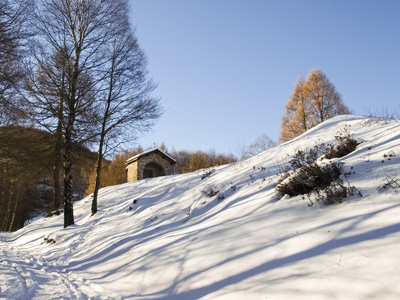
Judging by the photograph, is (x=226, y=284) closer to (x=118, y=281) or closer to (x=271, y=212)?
(x=271, y=212)

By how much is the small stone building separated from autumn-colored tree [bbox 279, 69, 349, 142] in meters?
11.2

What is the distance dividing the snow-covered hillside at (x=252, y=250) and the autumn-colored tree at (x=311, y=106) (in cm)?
1633

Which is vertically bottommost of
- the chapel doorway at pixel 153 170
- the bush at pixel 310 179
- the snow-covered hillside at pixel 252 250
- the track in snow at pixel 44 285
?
the track in snow at pixel 44 285

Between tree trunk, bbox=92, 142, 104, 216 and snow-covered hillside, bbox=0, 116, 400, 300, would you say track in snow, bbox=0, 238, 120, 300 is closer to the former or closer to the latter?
snow-covered hillside, bbox=0, 116, 400, 300

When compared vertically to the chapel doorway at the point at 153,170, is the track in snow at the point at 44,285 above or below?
below

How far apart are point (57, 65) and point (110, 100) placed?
2624 millimetres

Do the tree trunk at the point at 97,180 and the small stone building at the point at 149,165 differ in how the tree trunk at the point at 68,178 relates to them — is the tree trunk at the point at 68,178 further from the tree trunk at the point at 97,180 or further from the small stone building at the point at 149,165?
the small stone building at the point at 149,165

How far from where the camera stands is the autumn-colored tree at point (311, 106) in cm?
2392

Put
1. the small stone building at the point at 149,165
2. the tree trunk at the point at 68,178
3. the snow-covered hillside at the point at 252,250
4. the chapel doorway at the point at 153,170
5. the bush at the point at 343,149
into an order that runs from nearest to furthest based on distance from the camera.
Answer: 1. the snow-covered hillside at the point at 252,250
2. the bush at the point at 343,149
3. the tree trunk at the point at 68,178
4. the small stone building at the point at 149,165
5. the chapel doorway at the point at 153,170

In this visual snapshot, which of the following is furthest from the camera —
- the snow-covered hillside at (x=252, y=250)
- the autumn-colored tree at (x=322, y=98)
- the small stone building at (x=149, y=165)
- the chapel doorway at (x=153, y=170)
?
the chapel doorway at (x=153, y=170)

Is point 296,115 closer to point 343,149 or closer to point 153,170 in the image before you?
point 153,170

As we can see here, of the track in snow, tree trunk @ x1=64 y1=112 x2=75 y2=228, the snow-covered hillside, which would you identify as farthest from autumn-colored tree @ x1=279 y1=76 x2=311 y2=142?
the track in snow

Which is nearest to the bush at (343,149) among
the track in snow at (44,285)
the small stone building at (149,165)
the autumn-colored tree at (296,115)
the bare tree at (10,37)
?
the track in snow at (44,285)

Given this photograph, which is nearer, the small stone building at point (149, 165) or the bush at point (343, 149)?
the bush at point (343, 149)
